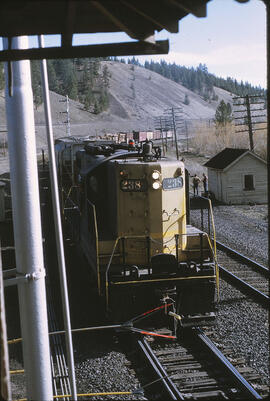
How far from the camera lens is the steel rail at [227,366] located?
727cm

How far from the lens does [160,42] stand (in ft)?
13.9

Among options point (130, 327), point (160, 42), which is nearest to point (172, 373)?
point (130, 327)

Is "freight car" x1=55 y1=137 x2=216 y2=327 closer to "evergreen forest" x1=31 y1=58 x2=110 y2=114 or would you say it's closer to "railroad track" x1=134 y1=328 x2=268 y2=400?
"railroad track" x1=134 y1=328 x2=268 y2=400

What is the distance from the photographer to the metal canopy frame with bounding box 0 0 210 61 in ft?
12.4

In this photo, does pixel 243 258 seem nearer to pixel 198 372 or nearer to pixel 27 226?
pixel 198 372

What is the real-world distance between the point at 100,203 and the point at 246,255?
7429mm

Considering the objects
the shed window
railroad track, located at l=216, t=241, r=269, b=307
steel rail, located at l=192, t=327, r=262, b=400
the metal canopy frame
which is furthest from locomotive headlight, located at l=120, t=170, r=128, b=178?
the shed window

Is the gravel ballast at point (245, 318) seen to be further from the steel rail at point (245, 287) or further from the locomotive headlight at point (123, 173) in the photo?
the locomotive headlight at point (123, 173)

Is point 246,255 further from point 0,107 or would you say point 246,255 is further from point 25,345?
point 0,107

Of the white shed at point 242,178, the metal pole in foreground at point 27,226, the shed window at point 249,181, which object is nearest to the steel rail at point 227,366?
the metal pole in foreground at point 27,226

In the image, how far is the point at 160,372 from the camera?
8.05 meters

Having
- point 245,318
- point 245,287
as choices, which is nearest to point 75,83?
point 245,287

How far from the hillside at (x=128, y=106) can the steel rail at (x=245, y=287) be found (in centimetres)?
5949

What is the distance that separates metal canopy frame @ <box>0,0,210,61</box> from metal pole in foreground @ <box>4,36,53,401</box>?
1.59m
